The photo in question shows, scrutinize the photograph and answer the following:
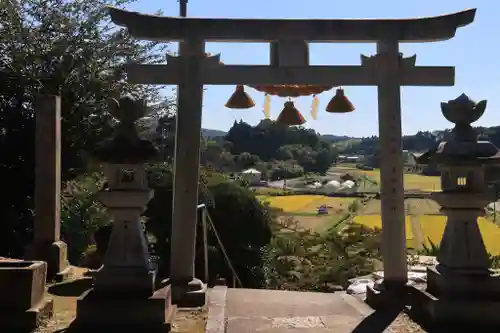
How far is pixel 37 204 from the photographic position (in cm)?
966

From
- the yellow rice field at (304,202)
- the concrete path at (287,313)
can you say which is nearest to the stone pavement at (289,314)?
the concrete path at (287,313)

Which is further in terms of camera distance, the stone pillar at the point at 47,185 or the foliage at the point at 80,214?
the foliage at the point at 80,214

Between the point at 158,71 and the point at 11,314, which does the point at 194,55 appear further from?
the point at 11,314

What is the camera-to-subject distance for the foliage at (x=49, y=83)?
12539mm

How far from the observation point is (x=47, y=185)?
31.7 feet

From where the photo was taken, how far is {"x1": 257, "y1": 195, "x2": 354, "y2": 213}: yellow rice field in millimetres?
55628

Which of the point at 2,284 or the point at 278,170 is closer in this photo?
the point at 2,284

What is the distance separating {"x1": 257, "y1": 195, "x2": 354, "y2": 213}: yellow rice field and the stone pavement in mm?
44895

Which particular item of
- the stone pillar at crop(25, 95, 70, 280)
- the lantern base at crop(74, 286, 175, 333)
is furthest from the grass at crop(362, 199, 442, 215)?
the lantern base at crop(74, 286, 175, 333)

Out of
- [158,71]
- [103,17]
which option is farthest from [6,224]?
[158,71]

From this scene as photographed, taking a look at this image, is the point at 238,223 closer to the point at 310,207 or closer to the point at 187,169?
the point at 187,169

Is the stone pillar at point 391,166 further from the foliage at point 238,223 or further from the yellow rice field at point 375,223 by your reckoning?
the yellow rice field at point 375,223

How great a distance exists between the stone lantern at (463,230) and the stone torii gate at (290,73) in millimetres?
1350

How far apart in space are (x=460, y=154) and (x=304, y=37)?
2.74 m
